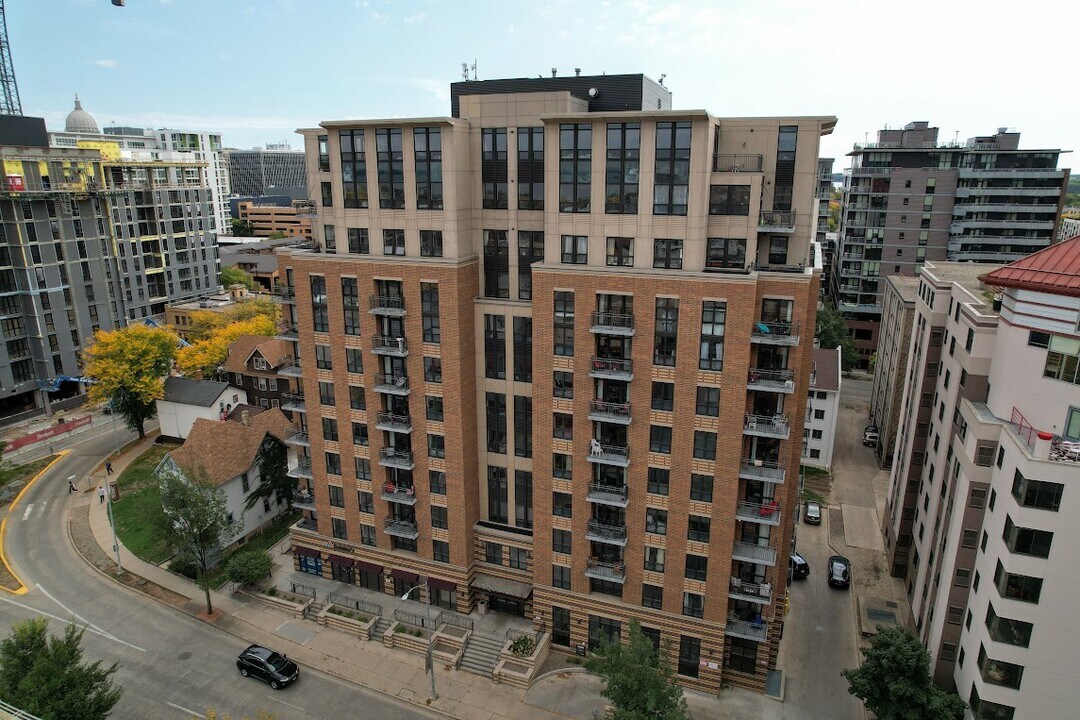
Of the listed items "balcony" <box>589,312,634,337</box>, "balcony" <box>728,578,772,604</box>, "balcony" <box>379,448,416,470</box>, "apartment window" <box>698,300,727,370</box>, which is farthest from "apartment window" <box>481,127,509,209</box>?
"balcony" <box>728,578,772,604</box>

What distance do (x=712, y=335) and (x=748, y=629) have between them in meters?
19.8

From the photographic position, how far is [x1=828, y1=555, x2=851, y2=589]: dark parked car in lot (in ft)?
183

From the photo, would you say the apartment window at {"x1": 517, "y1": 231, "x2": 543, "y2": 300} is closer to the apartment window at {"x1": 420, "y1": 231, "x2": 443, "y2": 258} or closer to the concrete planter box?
the apartment window at {"x1": 420, "y1": 231, "x2": 443, "y2": 258}

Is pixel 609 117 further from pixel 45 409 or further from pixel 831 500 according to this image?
pixel 45 409

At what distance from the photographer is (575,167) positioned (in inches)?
1607

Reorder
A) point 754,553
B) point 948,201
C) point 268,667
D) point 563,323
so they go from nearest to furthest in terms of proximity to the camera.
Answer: point 754,553 < point 563,323 < point 268,667 < point 948,201

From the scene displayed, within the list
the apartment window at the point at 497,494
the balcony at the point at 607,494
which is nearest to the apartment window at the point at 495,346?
the apartment window at the point at 497,494

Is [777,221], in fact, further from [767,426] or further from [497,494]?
[497,494]

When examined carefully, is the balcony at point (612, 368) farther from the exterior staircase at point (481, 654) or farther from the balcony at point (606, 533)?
the exterior staircase at point (481, 654)

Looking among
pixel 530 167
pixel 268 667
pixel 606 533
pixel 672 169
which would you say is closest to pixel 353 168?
pixel 530 167

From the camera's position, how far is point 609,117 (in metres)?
39.0

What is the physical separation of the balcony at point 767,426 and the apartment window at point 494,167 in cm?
2199

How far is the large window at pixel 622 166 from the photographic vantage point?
129 ft

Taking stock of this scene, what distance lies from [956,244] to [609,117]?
323ft
